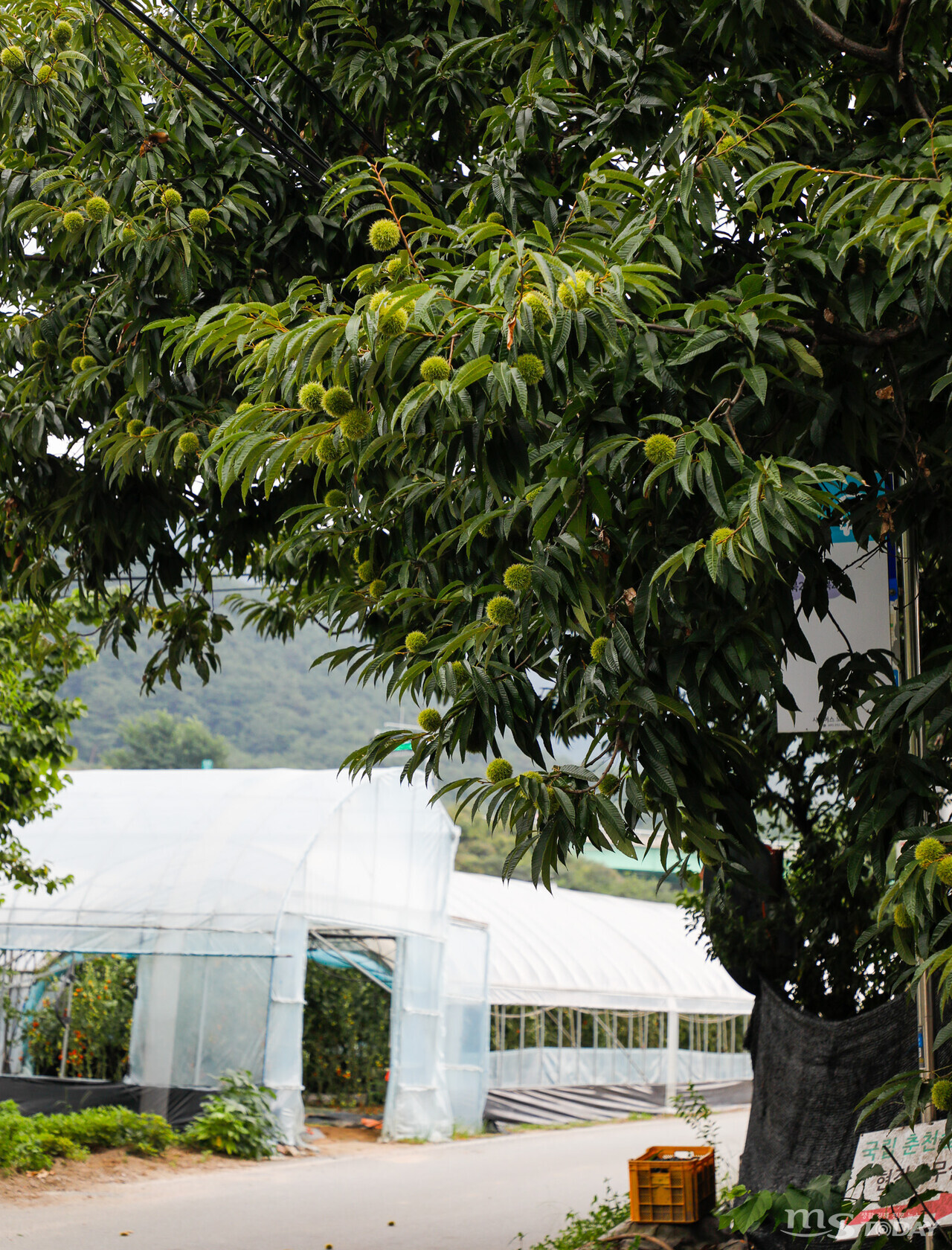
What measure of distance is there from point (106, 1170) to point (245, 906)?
120 inches

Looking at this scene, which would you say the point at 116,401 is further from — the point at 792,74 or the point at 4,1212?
the point at 4,1212

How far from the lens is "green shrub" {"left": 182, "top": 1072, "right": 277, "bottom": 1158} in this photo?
1175 centimetres

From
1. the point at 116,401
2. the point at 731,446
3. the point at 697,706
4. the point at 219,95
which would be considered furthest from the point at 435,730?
the point at 219,95

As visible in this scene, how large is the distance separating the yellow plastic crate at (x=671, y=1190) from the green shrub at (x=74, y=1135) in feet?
Result: 18.9

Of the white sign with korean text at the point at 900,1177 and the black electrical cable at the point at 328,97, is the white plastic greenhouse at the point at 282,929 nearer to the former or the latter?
the black electrical cable at the point at 328,97

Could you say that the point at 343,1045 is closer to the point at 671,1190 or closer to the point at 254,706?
the point at 671,1190

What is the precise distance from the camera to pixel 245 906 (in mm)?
12930

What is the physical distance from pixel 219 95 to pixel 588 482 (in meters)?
3.33

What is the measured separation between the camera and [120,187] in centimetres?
440

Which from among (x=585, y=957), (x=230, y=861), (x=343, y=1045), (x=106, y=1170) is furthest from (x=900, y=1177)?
(x=585, y=957)

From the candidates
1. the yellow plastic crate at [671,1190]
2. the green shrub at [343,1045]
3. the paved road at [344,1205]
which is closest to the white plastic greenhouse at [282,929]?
the green shrub at [343,1045]

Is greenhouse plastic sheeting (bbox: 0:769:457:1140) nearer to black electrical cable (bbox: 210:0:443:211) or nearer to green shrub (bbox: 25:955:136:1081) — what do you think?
green shrub (bbox: 25:955:136:1081)

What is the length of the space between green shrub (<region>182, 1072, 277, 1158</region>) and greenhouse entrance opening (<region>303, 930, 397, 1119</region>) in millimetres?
3874

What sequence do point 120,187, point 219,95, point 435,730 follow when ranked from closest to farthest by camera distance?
point 435,730
point 120,187
point 219,95
